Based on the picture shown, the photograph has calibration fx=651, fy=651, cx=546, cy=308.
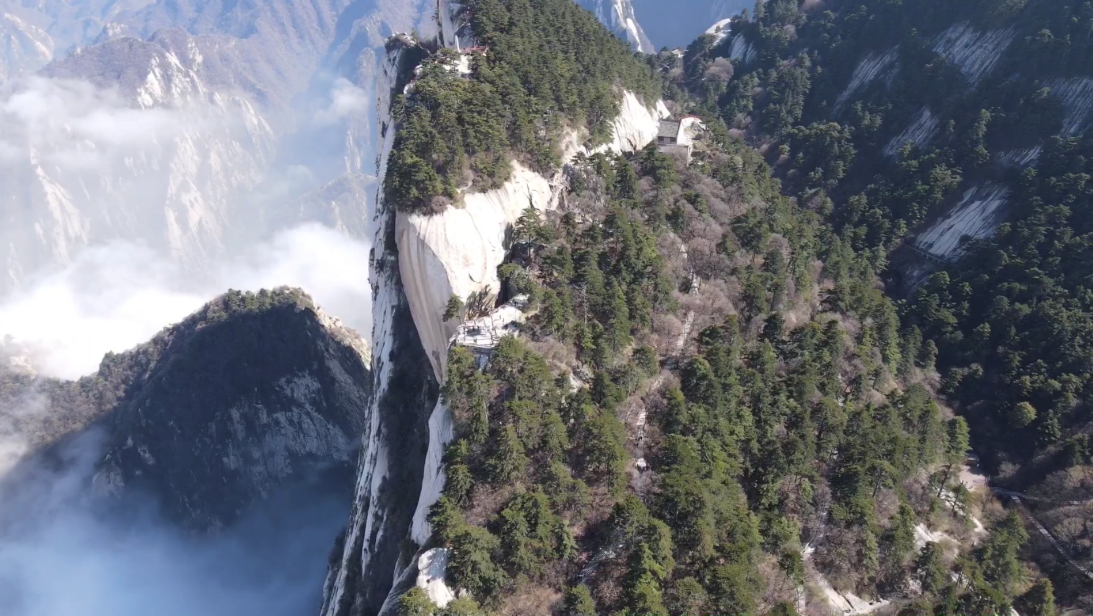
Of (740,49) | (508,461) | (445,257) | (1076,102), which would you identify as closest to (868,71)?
(740,49)

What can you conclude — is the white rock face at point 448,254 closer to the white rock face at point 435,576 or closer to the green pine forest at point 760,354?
the green pine forest at point 760,354

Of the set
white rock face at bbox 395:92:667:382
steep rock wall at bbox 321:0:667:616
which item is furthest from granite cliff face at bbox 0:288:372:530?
white rock face at bbox 395:92:667:382

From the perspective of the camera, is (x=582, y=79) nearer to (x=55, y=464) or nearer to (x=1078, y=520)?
(x=1078, y=520)

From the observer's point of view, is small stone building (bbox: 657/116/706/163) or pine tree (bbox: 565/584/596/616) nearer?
pine tree (bbox: 565/584/596/616)

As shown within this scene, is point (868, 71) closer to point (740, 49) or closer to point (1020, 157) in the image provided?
point (740, 49)

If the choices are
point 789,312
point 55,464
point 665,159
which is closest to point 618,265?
point 789,312

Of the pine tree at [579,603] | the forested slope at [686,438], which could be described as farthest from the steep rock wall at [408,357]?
the pine tree at [579,603]

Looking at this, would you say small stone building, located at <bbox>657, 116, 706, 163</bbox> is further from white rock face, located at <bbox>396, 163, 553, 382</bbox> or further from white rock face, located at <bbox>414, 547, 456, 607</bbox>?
white rock face, located at <bbox>414, 547, 456, 607</bbox>
